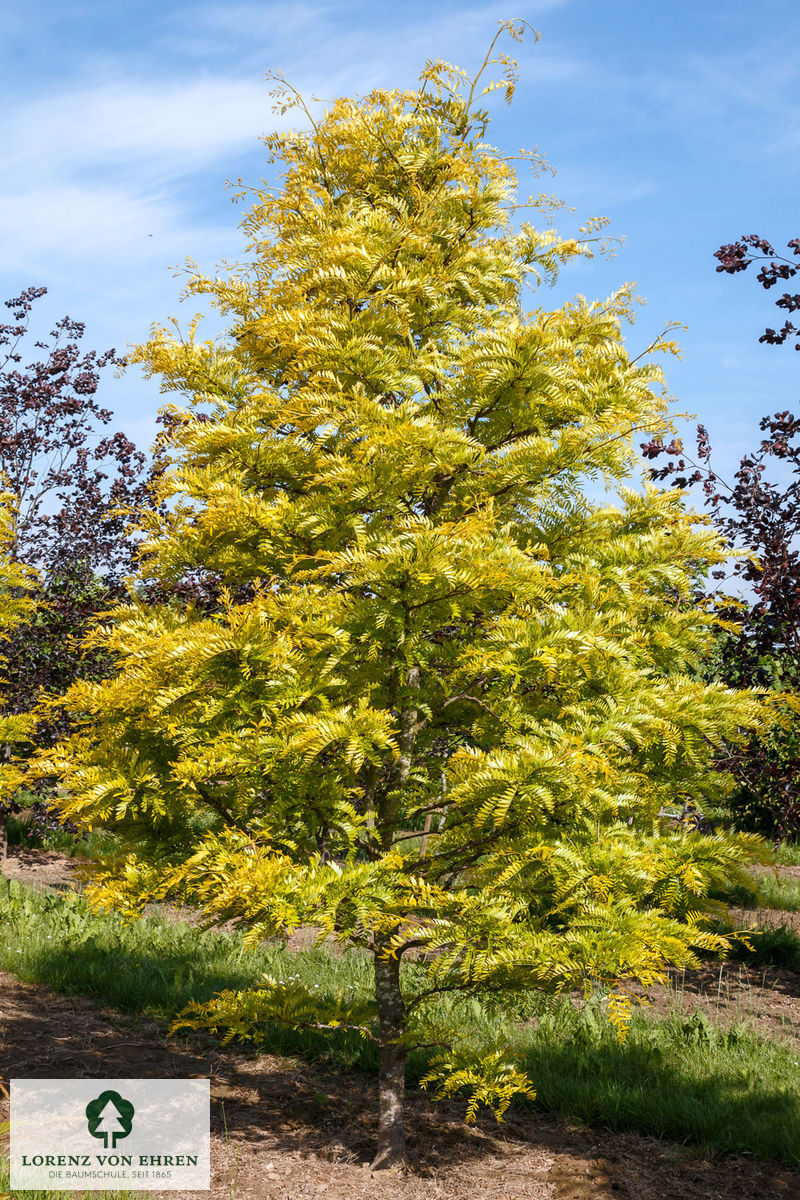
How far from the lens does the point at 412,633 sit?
4262 mm

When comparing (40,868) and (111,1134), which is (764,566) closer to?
(111,1134)

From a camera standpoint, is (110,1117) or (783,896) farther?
(783,896)

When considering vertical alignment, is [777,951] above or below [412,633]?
below

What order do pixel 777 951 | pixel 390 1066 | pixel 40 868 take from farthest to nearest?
pixel 40 868 < pixel 777 951 < pixel 390 1066

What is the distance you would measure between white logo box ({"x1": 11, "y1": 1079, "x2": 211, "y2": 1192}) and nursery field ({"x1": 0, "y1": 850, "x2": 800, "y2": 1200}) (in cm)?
15

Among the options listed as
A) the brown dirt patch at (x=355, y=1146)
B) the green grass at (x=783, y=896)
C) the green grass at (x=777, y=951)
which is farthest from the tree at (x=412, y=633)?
the green grass at (x=783, y=896)

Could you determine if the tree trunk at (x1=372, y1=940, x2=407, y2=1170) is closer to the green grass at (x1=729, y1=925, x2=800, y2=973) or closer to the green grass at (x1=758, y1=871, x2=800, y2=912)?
the green grass at (x1=729, y1=925, x2=800, y2=973)

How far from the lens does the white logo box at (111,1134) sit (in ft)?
16.4

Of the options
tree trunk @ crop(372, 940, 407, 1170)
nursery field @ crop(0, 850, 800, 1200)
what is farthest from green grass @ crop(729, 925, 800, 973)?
tree trunk @ crop(372, 940, 407, 1170)

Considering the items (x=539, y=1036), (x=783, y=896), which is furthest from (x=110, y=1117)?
(x=783, y=896)

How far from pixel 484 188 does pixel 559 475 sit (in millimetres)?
1783

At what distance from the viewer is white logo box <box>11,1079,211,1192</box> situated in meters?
5.01

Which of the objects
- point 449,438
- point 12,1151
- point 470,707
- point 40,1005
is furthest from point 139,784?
point 40,1005

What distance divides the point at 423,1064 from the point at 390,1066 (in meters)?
1.54
